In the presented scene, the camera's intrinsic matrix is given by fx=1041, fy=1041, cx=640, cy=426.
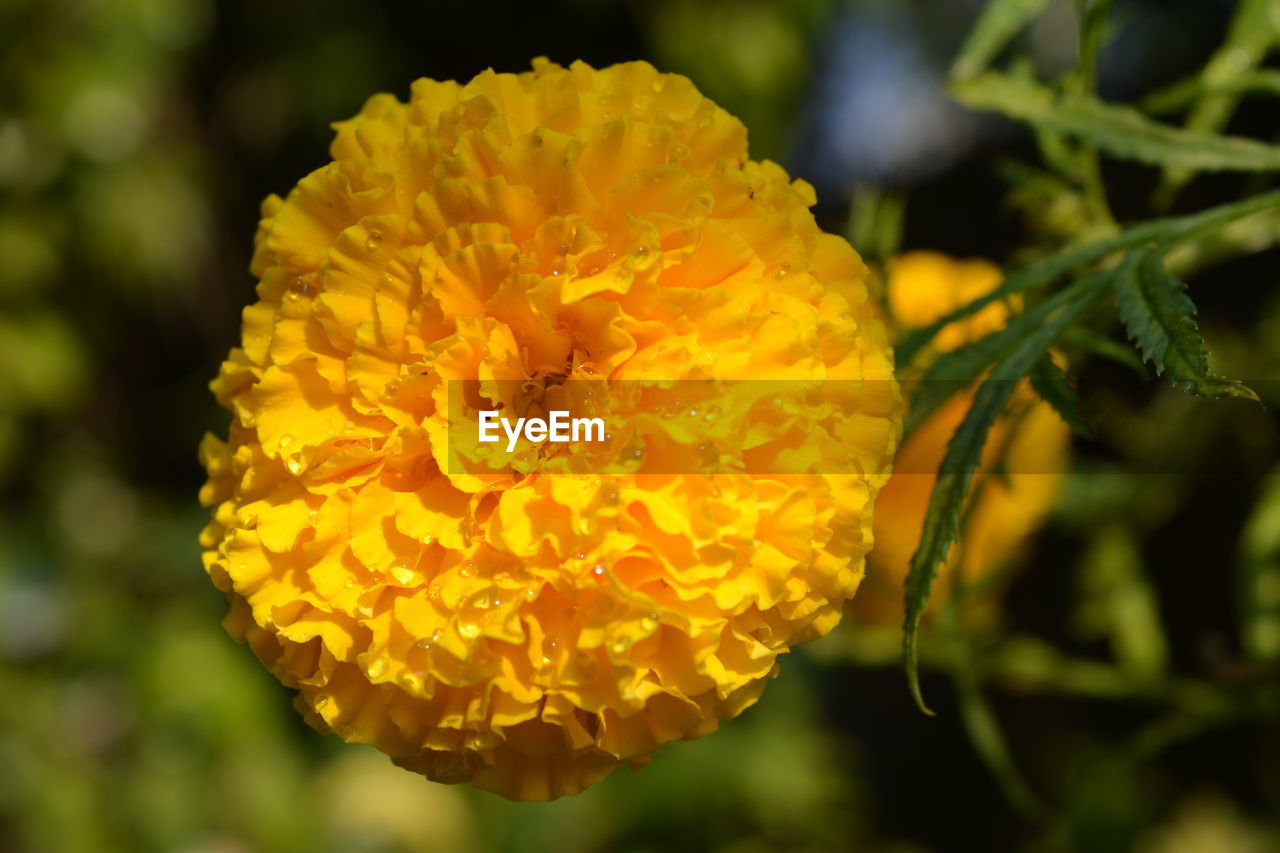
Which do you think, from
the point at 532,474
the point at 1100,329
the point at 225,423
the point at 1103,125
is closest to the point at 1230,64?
the point at 1103,125

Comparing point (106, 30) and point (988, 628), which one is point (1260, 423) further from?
point (106, 30)

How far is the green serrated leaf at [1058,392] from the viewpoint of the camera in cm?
57

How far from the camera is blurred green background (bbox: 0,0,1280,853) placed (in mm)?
1699

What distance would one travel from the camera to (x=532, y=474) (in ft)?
1.91

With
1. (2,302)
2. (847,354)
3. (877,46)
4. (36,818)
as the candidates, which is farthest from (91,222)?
(847,354)

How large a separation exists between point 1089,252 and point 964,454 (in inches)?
7.4

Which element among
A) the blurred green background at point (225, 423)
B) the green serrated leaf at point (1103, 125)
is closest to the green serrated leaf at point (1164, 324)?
the green serrated leaf at point (1103, 125)

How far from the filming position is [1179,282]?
1.81 ft

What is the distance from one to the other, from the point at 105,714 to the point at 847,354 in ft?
6.36

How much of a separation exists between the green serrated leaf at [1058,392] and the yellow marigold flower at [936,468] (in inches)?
11.6

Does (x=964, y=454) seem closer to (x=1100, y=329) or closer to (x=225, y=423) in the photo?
(x=1100, y=329)

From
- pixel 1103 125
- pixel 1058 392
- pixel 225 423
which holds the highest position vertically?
pixel 1103 125

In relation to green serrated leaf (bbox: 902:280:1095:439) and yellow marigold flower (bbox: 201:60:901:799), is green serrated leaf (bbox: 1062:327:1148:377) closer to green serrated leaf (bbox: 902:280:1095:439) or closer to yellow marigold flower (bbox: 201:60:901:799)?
green serrated leaf (bbox: 902:280:1095:439)

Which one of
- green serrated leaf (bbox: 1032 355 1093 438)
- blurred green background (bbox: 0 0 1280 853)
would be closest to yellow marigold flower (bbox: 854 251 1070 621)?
green serrated leaf (bbox: 1032 355 1093 438)
